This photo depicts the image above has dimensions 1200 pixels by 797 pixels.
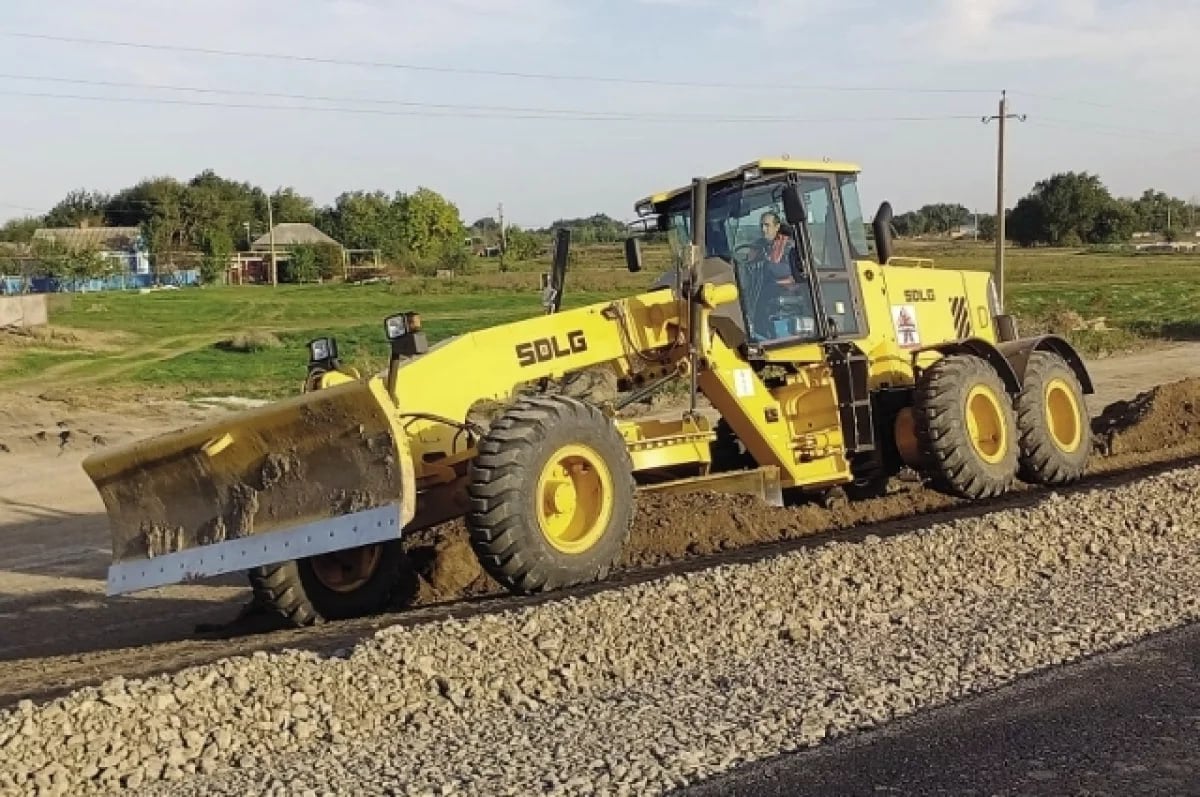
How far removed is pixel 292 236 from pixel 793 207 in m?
102

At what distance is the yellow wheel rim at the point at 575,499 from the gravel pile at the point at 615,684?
0.90 m

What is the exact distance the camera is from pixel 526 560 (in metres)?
7.54

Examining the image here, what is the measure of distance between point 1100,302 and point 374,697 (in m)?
45.8

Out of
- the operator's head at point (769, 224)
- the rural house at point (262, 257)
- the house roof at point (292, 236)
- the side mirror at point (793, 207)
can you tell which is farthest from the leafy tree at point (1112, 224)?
the side mirror at point (793, 207)

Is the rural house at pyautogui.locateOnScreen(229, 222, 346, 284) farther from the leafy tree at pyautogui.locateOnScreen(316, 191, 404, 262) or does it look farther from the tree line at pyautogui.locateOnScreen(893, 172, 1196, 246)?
the tree line at pyautogui.locateOnScreen(893, 172, 1196, 246)

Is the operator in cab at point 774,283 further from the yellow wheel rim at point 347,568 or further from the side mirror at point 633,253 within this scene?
the yellow wheel rim at point 347,568

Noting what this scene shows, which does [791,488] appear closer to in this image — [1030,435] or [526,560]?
[1030,435]

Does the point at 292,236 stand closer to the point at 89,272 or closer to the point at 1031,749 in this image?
the point at 89,272

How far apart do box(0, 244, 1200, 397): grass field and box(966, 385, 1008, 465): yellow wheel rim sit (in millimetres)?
2625

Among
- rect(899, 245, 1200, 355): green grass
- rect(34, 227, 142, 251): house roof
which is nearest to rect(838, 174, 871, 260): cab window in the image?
rect(899, 245, 1200, 355): green grass

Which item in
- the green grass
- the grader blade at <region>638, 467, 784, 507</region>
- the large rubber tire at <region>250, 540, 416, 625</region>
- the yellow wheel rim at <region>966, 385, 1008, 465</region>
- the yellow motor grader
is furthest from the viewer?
the green grass

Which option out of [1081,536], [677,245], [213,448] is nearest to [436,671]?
[213,448]

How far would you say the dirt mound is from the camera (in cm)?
1406

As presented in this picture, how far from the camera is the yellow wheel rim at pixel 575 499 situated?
7793mm
